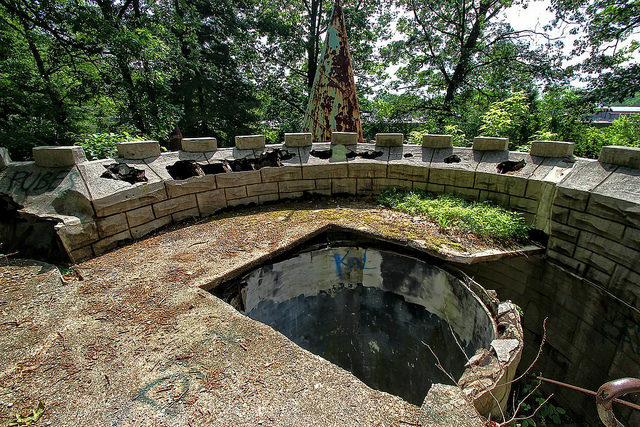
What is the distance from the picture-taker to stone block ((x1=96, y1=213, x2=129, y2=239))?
11.7 ft

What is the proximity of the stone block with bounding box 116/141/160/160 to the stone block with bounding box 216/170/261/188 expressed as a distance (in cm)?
109

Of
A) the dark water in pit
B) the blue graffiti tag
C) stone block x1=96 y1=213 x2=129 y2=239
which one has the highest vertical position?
stone block x1=96 y1=213 x2=129 y2=239

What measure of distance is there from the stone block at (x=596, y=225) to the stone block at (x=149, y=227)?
5681mm

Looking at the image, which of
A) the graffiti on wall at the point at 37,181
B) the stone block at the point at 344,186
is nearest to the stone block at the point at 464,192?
the stone block at the point at 344,186

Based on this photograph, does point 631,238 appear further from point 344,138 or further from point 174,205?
point 174,205

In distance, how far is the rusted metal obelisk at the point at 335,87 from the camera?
692 cm

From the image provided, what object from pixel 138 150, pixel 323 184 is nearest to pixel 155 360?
pixel 138 150

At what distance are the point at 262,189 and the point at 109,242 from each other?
241cm

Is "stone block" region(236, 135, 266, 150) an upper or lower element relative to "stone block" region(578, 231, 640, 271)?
upper

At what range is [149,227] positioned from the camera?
410 cm

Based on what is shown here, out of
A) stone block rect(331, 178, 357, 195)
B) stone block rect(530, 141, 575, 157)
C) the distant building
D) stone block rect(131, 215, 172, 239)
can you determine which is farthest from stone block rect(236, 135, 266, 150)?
the distant building

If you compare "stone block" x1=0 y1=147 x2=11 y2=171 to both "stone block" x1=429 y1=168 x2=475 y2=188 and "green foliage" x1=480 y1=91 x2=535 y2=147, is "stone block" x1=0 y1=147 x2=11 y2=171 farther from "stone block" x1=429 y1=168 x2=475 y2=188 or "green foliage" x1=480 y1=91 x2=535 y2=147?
"green foliage" x1=480 y1=91 x2=535 y2=147

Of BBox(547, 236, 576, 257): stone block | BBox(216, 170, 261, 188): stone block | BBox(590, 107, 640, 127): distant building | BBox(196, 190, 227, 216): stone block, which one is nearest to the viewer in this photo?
BBox(547, 236, 576, 257): stone block

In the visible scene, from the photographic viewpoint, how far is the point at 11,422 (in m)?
1.64
